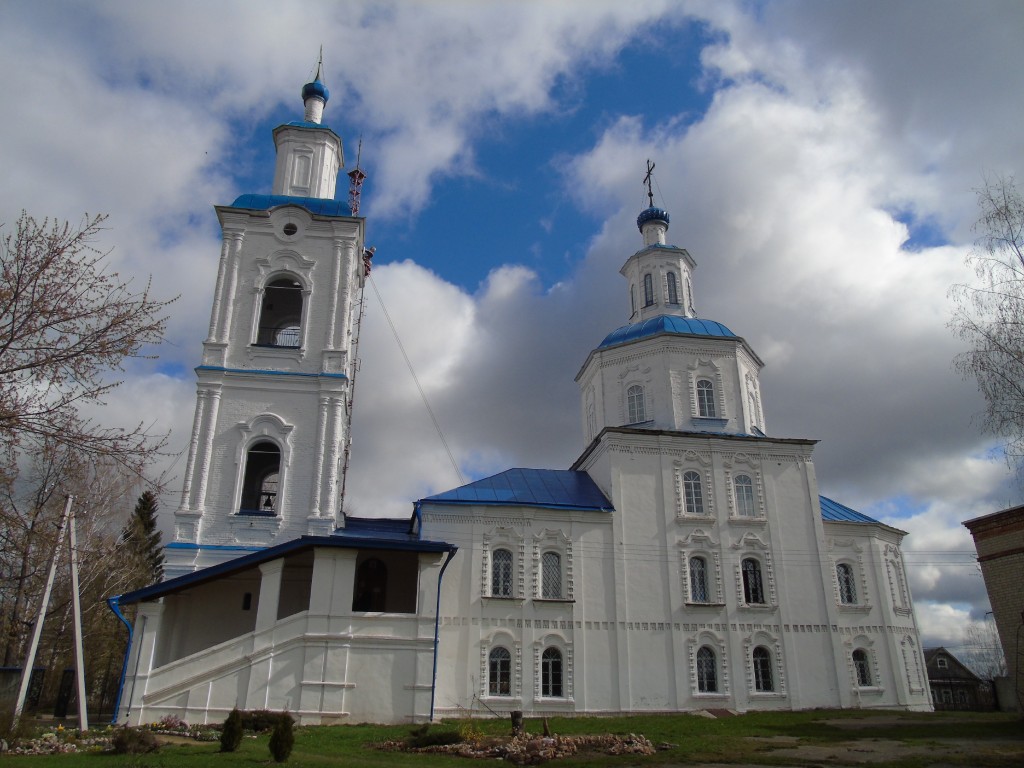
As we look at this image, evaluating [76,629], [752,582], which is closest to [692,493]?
[752,582]

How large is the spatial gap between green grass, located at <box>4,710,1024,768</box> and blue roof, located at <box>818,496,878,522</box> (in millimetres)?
6561

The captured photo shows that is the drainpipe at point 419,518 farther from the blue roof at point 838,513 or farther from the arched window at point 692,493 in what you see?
the blue roof at point 838,513

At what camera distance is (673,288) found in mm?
30344

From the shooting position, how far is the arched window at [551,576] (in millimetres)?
22141

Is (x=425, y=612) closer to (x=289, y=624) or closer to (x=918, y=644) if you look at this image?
(x=289, y=624)

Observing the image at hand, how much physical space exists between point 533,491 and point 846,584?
10.5 m

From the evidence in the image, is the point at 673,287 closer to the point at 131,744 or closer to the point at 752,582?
the point at 752,582

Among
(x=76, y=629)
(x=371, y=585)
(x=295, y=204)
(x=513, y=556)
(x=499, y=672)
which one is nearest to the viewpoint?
(x=76, y=629)

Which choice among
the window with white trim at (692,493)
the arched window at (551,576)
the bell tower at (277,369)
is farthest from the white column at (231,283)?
the window with white trim at (692,493)

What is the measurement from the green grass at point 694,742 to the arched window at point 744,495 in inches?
246

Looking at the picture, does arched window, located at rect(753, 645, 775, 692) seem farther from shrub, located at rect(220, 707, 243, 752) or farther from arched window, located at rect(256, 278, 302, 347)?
arched window, located at rect(256, 278, 302, 347)

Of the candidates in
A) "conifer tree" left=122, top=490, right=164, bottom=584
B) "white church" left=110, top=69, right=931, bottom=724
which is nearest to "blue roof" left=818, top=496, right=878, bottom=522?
"white church" left=110, top=69, right=931, bottom=724

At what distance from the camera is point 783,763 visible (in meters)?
11.3

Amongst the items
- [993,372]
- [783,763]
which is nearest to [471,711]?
[783,763]
